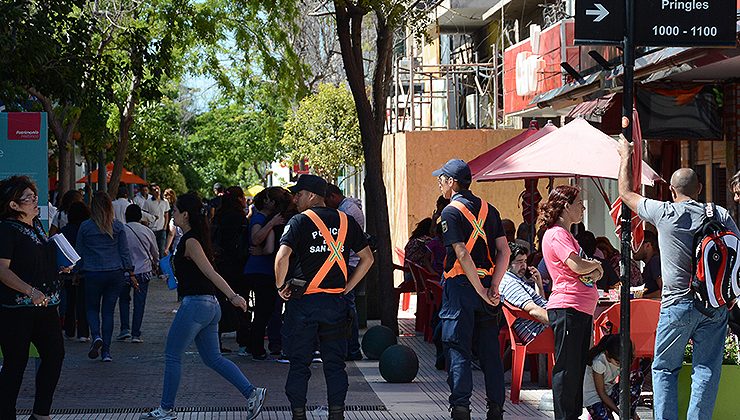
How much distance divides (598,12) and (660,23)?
0.38 metres

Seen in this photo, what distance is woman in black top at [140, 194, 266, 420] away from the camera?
9273 mm

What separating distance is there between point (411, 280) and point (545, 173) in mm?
4984

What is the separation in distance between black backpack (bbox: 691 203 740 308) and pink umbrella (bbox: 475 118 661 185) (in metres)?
3.96

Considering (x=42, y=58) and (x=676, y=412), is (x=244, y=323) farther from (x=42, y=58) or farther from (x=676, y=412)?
(x=676, y=412)

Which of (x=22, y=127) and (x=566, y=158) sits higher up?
(x=22, y=127)

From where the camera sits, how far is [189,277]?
9.30 meters

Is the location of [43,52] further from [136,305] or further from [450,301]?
[450,301]

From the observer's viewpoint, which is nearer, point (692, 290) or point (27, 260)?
point (692, 290)

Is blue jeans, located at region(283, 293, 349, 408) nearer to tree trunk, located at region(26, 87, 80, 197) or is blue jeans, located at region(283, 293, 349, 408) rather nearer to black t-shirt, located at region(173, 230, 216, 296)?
black t-shirt, located at region(173, 230, 216, 296)

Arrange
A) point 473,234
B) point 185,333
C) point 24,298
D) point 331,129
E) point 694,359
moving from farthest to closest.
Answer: point 331,129, point 185,333, point 473,234, point 24,298, point 694,359

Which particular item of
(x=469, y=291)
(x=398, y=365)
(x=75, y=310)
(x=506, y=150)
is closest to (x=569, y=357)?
(x=469, y=291)

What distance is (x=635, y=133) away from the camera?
7.61m

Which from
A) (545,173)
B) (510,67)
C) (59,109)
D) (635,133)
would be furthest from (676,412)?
(59,109)

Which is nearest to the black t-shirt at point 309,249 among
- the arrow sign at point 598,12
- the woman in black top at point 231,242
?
the arrow sign at point 598,12
